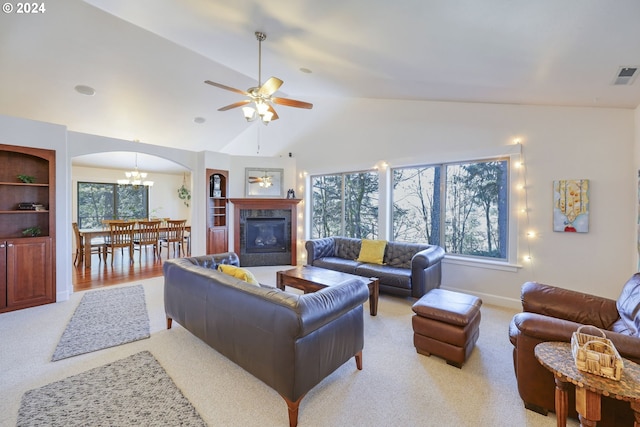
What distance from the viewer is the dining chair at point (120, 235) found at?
5.86 metres

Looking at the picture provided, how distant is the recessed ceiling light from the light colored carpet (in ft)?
11.8

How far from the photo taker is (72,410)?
183 cm

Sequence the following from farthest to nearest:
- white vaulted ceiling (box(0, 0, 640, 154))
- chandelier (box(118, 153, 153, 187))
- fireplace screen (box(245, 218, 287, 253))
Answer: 1. chandelier (box(118, 153, 153, 187))
2. fireplace screen (box(245, 218, 287, 253))
3. white vaulted ceiling (box(0, 0, 640, 154))

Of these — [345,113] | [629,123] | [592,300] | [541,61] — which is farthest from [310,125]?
[592,300]

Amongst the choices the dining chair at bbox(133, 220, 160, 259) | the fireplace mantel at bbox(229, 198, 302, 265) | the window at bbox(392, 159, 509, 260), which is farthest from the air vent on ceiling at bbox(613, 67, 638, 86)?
the dining chair at bbox(133, 220, 160, 259)

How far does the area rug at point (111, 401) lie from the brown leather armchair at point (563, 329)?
2200 millimetres

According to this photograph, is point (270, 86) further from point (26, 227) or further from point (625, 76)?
point (26, 227)

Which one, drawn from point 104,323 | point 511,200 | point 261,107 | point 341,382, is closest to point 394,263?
point 511,200

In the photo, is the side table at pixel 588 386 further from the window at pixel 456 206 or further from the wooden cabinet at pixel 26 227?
the wooden cabinet at pixel 26 227

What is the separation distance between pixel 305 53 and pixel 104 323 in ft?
13.1

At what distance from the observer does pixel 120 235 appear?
5977 mm

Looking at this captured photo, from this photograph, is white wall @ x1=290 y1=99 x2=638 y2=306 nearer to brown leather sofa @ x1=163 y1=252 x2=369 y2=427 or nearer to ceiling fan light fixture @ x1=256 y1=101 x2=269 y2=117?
ceiling fan light fixture @ x1=256 y1=101 x2=269 y2=117

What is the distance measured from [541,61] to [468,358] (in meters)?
2.73

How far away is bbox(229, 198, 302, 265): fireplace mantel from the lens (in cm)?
629
